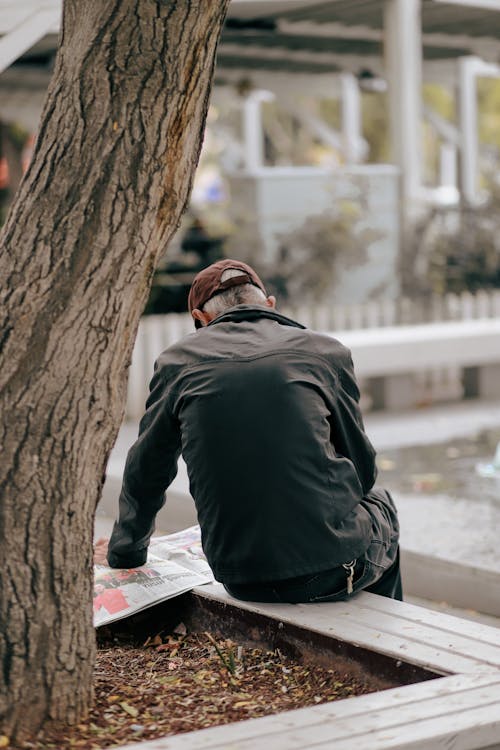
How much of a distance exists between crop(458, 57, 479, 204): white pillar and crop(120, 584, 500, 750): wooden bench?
15.6 m

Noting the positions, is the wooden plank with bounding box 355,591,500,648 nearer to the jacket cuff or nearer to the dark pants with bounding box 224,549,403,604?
the dark pants with bounding box 224,549,403,604

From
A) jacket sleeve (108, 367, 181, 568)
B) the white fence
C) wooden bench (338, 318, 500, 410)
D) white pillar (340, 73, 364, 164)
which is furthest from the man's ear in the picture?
white pillar (340, 73, 364, 164)

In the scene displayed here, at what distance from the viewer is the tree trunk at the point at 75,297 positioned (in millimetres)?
2641

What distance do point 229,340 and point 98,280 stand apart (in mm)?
637

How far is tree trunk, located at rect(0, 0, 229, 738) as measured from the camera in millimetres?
2641

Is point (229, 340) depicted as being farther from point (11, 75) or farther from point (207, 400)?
point (11, 75)

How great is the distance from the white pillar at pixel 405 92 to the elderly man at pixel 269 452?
9057 millimetres

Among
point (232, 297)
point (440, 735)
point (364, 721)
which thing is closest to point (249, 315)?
point (232, 297)

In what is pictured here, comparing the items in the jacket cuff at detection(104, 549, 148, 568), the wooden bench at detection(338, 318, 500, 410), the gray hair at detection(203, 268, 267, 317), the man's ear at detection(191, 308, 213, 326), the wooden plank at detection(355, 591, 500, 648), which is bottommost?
the wooden bench at detection(338, 318, 500, 410)

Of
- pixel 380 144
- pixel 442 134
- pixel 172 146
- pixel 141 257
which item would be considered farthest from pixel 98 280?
pixel 380 144

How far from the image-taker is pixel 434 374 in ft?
37.3

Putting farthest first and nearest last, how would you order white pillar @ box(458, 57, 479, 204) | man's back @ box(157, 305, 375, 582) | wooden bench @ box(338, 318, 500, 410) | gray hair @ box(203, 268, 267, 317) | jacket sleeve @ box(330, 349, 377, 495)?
white pillar @ box(458, 57, 479, 204), wooden bench @ box(338, 318, 500, 410), gray hair @ box(203, 268, 267, 317), jacket sleeve @ box(330, 349, 377, 495), man's back @ box(157, 305, 375, 582)

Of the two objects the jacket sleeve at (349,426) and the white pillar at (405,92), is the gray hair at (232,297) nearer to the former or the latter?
the jacket sleeve at (349,426)

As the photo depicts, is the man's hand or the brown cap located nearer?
the brown cap
